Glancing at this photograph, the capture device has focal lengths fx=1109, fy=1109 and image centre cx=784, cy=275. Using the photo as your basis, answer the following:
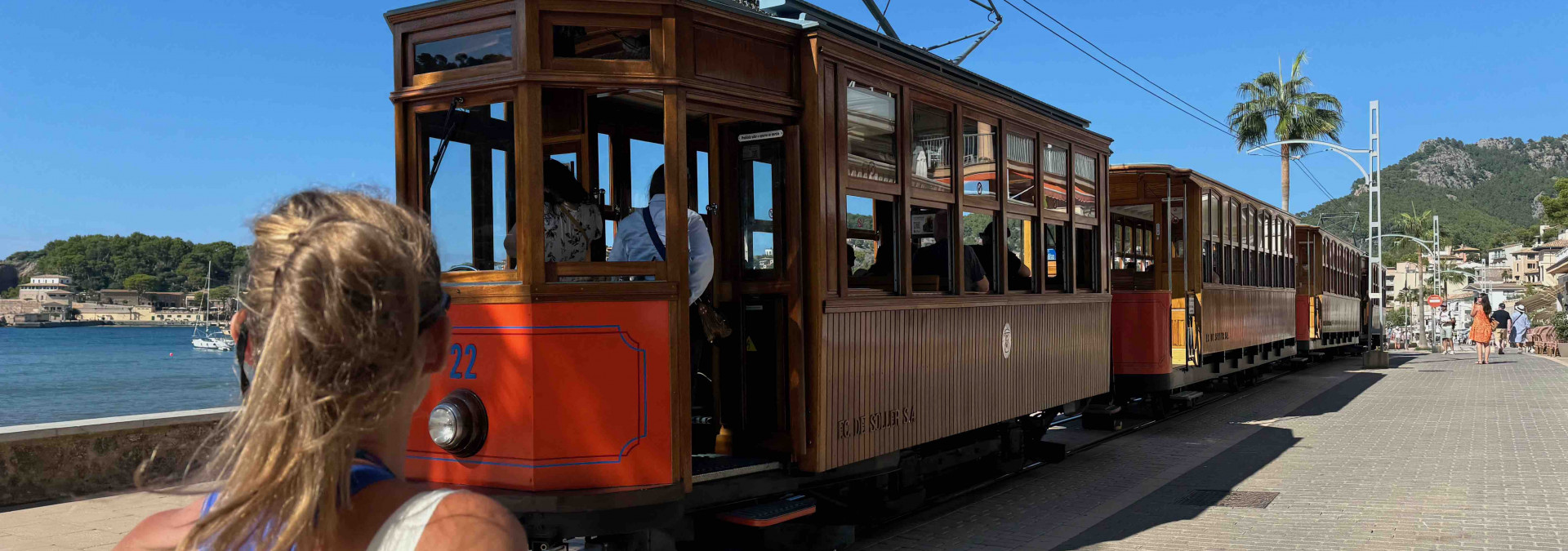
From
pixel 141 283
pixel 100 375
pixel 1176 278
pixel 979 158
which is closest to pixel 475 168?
pixel 979 158

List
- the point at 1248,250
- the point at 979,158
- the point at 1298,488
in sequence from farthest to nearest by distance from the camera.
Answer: the point at 1248,250
the point at 1298,488
the point at 979,158

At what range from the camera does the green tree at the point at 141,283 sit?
10619 centimetres

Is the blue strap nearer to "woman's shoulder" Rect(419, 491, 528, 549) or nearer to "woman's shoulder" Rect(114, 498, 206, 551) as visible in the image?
"woman's shoulder" Rect(114, 498, 206, 551)

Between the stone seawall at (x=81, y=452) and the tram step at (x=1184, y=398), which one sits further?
the tram step at (x=1184, y=398)

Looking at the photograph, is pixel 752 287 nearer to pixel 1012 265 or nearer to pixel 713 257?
pixel 713 257

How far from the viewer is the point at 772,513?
528cm

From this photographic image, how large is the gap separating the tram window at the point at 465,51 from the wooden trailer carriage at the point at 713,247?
0.01 meters

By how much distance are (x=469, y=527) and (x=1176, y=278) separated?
40.6 ft

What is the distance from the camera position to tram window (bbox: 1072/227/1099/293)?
887 cm

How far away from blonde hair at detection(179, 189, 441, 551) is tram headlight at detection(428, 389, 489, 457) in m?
3.51

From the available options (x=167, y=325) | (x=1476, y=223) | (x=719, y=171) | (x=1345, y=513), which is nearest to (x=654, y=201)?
(x=719, y=171)

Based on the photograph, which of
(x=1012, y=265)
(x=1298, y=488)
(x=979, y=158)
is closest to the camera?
(x=979, y=158)

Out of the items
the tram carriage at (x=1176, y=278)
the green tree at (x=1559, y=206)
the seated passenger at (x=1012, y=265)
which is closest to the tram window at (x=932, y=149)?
the seated passenger at (x=1012, y=265)

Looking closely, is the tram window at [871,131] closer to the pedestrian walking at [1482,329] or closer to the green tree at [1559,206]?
the pedestrian walking at [1482,329]
